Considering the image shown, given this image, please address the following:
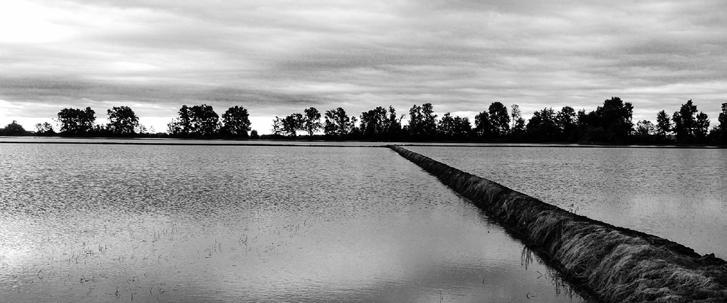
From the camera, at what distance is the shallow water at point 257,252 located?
11.9 metres

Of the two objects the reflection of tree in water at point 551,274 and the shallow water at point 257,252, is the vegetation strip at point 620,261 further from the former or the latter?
the shallow water at point 257,252

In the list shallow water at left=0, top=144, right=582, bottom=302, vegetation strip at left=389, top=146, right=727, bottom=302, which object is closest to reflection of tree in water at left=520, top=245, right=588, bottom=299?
shallow water at left=0, top=144, right=582, bottom=302

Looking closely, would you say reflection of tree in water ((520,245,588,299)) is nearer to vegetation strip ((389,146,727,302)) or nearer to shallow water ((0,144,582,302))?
shallow water ((0,144,582,302))

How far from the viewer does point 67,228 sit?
1941 centimetres

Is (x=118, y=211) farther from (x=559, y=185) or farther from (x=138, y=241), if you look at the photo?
(x=559, y=185)

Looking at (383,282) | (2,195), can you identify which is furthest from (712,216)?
(2,195)

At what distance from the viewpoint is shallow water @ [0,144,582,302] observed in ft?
39.0

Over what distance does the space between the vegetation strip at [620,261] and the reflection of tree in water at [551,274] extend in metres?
0.24

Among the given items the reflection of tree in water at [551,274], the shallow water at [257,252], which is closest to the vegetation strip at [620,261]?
the reflection of tree in water at [551,274]

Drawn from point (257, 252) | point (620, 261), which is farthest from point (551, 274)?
point (257, 252)

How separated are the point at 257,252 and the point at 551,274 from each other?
7.38 metres

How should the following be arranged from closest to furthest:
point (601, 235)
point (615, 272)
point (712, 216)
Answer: point (615, 272), point (601, 235), point (712, 216)

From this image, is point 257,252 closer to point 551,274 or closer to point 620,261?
point 551,274

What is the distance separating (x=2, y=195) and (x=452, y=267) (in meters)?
25.5
